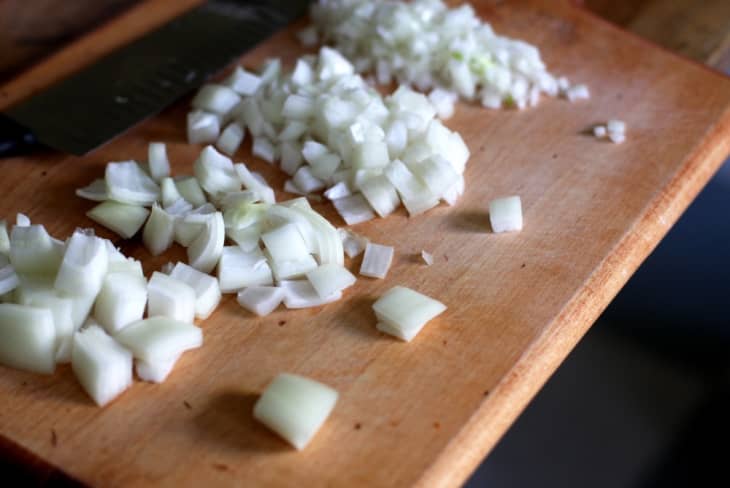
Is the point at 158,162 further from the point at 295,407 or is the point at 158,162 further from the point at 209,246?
the point at 295,407

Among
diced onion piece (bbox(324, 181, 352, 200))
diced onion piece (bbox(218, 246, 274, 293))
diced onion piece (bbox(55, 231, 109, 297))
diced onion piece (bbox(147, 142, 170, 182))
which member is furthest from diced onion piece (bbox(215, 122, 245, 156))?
diced onion piece (bbox(55, 231, 109, 297))

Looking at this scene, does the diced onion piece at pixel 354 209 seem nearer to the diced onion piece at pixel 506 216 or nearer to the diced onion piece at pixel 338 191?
the diced onion piece at pixel 338 191

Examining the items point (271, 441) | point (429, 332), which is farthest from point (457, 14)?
point (271, 441)

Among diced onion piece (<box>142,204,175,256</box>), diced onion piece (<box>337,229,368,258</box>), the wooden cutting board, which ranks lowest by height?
the wooden cutting board

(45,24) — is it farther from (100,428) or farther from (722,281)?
(722,281)

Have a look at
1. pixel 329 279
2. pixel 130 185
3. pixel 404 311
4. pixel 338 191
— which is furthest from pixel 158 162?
pixel 404 311

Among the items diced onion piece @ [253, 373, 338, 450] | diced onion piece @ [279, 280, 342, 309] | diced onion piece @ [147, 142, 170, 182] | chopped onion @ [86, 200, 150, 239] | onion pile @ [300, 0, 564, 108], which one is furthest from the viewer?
onion pile @ [300, 0, 564, 108]

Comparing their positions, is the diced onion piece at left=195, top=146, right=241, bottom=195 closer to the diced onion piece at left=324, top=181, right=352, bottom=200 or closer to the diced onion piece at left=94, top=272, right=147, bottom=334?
the diced onion piece at left=324, top=181, right=352, bottom=200
